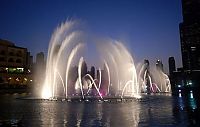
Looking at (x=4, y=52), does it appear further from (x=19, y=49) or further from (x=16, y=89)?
(x=16, y=89)

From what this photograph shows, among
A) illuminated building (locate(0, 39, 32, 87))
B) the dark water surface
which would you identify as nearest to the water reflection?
the dark water surface

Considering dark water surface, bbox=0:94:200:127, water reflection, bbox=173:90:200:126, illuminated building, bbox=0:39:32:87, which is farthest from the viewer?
illuminated building, bbox=0:39:32:87

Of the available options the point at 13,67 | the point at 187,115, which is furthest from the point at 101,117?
the point at 13,67

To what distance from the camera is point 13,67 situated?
Answer: 11962 centimetres

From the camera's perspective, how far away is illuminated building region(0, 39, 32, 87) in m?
113

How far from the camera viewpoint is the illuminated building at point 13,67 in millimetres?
113312

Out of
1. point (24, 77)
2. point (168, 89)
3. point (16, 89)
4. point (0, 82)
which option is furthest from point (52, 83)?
point (168, 89)

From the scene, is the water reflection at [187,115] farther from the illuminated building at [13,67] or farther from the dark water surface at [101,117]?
the illuminated building at [13,67]

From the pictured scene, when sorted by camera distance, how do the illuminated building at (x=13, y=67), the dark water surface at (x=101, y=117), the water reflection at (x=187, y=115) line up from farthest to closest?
1. the illuminated building at (x=13, y=67)
2. the dark water surface at (x=101, y=117)
3. the water reflection at (x=187, y=115)

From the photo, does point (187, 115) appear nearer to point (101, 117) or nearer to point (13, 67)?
point (101, 117)

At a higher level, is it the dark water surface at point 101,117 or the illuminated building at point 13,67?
the illuminated building at point 13,67

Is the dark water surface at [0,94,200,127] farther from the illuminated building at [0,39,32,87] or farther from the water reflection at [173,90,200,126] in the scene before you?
the illuminated building at [0,39,32,87]

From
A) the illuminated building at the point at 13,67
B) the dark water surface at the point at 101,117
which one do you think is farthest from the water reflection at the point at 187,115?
the illuminated building at the point at 13,67

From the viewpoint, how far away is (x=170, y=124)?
66.9ft
